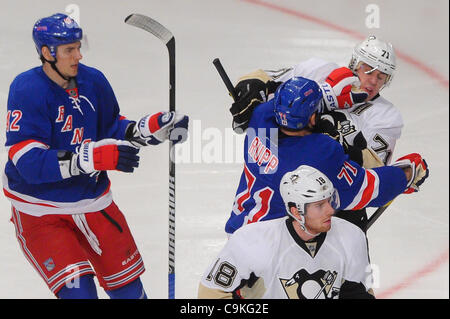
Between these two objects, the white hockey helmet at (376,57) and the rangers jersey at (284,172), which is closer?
the rangers jersey at (284,172)

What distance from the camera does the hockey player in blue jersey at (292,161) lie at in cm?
319

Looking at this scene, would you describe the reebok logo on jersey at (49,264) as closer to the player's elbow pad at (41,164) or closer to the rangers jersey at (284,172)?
the player's elbow pad at (41,164)

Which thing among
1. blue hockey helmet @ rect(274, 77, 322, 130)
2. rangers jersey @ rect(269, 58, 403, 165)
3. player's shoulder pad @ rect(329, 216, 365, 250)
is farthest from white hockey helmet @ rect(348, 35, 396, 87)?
player's shoulder pad @ rect(329, 216, 365, 250)

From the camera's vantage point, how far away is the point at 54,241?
3254 mm

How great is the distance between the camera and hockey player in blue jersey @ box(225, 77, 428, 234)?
319 cm

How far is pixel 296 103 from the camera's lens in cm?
316

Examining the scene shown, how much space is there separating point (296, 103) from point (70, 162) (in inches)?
30.9

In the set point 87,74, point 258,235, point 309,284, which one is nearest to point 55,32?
point 87,74

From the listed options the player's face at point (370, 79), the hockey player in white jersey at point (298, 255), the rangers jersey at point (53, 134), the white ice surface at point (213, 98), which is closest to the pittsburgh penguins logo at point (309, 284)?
the hockey player in white jersey at point (298, 255)

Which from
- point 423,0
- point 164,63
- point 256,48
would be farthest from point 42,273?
point 423,0

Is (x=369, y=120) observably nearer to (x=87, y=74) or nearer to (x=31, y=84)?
(x=87, y=74)

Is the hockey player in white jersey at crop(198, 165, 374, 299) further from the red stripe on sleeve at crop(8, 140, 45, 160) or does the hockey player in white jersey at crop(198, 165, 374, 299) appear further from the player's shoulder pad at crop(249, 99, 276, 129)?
the red stripe on sleeve at crop(8, 140, 45, 160)

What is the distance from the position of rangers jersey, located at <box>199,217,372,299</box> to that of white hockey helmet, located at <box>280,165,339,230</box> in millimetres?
85
